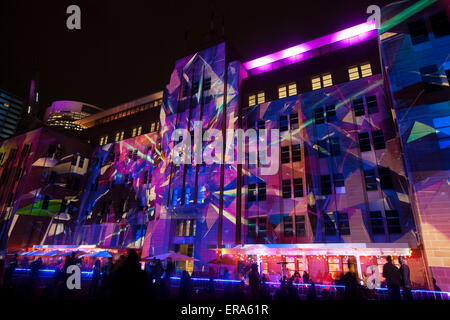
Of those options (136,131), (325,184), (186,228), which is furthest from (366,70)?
(136,131)

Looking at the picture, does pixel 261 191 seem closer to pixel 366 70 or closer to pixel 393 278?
pixel 366 70

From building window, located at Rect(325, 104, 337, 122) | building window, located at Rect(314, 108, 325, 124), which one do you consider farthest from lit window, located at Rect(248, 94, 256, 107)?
building window, located at Rect(325, 104, 337, 122)

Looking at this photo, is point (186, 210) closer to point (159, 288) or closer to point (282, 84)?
point (159, 288)

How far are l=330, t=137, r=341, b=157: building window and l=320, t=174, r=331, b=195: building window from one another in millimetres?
2399

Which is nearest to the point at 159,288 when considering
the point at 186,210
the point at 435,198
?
the point at 186,210

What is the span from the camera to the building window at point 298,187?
27219 mm

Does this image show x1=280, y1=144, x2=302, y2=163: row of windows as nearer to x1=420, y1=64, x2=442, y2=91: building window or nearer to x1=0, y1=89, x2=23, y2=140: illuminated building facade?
x1=420, y1=64, x2=442, y2=91: building window

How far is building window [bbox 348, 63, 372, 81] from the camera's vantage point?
2778 centimetres

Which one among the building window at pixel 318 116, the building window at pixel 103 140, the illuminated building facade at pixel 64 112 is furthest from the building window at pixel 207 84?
the illuminated building facade at pixel 64 112

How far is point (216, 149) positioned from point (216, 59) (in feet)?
42.8

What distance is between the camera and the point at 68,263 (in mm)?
13352

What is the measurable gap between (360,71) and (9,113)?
181 metres

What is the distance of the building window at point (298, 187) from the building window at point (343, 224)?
4.09 meters

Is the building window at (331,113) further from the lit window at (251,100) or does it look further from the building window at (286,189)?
the lit window at (251,100)
